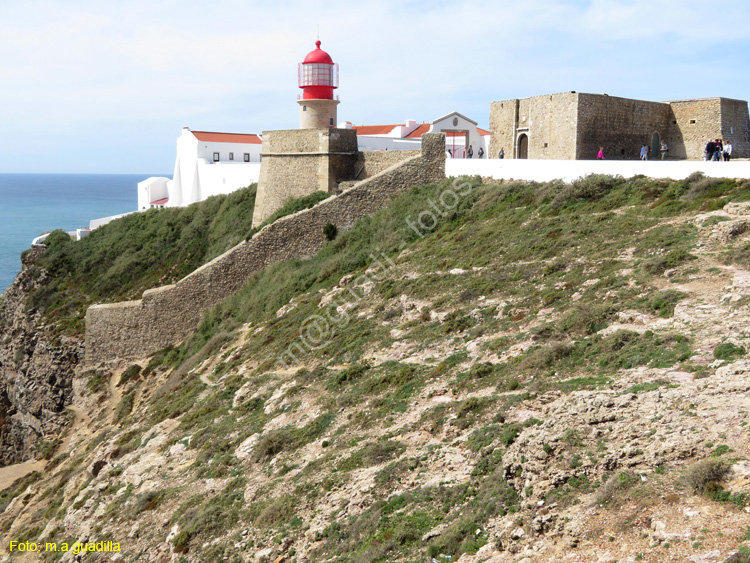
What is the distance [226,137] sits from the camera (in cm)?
3959

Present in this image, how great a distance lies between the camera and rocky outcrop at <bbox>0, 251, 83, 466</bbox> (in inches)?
904

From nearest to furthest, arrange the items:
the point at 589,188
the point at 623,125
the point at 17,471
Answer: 1. the point at 589,188
2. the point at 623,125
3. the point at 17,471

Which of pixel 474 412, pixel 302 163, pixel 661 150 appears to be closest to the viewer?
pixel 474 412

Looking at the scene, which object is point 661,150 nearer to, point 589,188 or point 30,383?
point 589,188

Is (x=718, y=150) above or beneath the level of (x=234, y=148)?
beneath

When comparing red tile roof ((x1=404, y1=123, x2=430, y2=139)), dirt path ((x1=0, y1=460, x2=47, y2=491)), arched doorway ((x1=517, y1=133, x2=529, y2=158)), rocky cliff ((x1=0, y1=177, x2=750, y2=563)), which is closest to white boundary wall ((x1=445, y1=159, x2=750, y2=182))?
rocky cliff ((x1=0, y1=177, x2=750, y2=563))

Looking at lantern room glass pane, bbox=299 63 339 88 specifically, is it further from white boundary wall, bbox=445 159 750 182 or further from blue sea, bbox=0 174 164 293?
blue sea, bbox=0 174 164 293

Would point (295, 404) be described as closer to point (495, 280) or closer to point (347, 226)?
point (495, 280)

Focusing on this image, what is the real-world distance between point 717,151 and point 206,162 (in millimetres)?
27061

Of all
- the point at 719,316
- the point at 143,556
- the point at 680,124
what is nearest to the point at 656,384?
the point at 719,316

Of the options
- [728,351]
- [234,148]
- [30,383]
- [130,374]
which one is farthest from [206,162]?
[728,351]

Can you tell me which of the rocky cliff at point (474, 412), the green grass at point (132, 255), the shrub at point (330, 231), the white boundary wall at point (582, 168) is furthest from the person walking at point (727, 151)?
the green grass at point (132, 255)

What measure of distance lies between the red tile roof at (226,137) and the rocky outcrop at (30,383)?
49.9 feet

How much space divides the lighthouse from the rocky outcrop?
A: 12.5m
